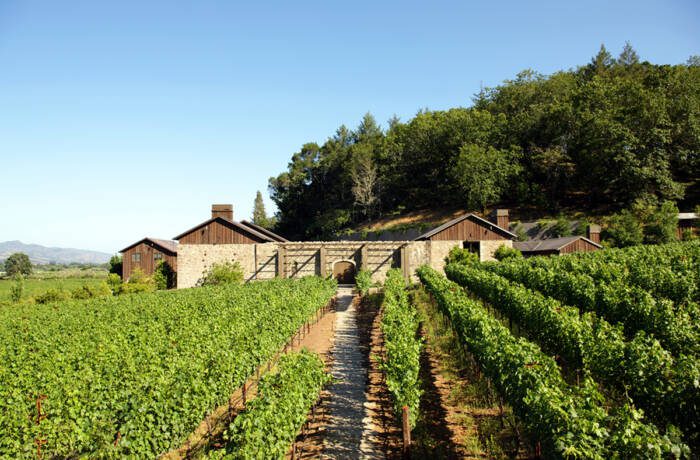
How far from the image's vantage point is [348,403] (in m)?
10.8

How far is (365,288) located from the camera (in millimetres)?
29234

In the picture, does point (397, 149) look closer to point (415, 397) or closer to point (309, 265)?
point (309, 265)

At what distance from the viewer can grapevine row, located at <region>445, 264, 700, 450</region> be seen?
22.4 ft

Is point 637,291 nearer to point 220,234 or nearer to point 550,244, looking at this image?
point 550,244

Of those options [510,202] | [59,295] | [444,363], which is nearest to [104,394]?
[444,363]

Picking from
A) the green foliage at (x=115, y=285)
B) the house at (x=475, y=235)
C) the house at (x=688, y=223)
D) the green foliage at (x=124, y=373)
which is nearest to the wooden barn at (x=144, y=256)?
the green foliage at (x=115, y=285)

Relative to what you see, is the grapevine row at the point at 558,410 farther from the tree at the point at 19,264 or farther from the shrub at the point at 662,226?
the tree at the point at 19,264

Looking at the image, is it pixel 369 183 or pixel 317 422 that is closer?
pixel 317 422

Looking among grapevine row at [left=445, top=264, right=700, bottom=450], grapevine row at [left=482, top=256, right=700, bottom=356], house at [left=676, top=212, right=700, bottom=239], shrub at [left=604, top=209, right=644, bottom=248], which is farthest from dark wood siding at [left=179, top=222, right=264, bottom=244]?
house at [left=676, top=212, right=700, bottom=239]

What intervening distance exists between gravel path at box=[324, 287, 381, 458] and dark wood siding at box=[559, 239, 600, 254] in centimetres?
2238

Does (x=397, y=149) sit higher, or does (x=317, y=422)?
(x=397, y=149)

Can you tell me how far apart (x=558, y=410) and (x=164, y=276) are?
35203mm

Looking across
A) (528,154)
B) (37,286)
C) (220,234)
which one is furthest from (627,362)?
(37,286)

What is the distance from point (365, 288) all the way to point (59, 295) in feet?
64.3
